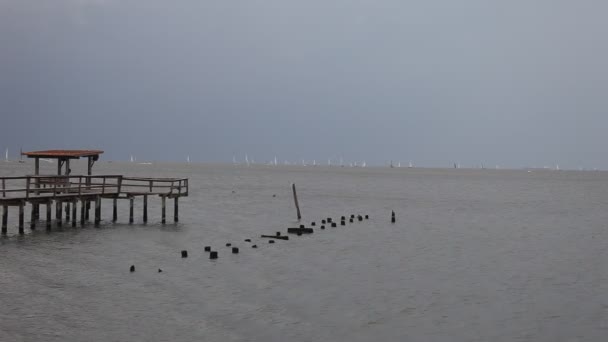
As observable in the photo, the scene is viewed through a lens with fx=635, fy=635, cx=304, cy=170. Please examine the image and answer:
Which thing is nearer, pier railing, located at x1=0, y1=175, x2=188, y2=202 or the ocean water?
the ocean water

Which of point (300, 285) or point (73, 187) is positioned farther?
point (73, 187)

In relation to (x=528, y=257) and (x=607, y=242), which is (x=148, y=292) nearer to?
(x=528, y=257)

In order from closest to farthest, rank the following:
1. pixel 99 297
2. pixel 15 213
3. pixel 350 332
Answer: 1. pixel 350 332
2. pixel 99 297
3. pixel 15 213

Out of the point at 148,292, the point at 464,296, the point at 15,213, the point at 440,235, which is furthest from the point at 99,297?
the point at 15,213

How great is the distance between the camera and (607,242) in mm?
39781

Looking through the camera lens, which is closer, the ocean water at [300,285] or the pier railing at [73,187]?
the ocean water at [300,285]

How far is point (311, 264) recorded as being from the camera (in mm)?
28969

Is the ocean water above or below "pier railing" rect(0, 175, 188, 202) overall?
below

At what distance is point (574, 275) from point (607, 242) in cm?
1422

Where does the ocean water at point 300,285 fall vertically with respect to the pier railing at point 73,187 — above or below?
below

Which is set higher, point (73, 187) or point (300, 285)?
point (73, 187)

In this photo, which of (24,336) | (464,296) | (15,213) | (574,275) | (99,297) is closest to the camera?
(24,336)

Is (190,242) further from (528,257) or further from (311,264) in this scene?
(528,257)

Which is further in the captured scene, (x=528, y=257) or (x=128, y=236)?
(x=128, y=236)
